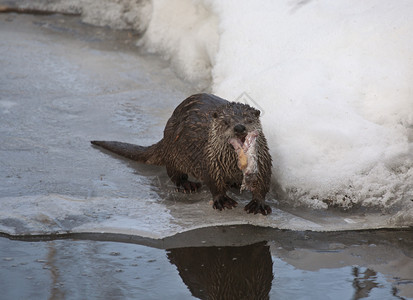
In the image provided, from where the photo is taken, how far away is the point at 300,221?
12.6 ft

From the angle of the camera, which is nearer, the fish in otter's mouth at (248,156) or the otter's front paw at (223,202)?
the fish in otter's mouth at (248,156)

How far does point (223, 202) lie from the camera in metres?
4.06

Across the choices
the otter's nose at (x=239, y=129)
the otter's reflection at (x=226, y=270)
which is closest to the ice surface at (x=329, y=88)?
the otter's nose at (x=239, y=129)

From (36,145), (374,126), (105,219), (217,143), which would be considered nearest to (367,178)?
(374,126)

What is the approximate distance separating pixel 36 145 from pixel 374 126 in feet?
7.90

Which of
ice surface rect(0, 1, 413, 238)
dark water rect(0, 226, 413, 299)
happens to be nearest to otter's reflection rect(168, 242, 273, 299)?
dark water rect(0, 226, 413, 299)

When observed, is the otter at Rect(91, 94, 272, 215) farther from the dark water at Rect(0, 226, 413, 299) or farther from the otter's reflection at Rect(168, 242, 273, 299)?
the otter's reflection at Rect(168, 242, 273, 299)

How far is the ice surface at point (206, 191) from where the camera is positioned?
3.87 m

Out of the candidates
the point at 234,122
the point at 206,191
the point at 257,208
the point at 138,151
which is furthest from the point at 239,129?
the point at 138,151

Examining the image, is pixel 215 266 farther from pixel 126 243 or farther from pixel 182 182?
pixel 182 182

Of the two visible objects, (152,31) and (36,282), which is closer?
(36,282)

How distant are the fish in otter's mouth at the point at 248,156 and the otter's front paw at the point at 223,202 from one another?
238mm

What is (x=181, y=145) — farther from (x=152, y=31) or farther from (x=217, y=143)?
(x=152, y=31)

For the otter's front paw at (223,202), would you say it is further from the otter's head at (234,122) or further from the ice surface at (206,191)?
the otter's head at (234,122)
